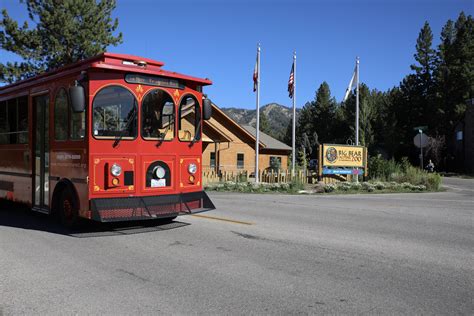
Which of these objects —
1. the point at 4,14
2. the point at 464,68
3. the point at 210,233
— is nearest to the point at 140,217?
the point at 210,233

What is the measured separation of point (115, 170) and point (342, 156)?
19.4 m

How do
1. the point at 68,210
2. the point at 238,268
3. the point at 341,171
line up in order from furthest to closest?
the point at 341,171 < the point at 68,210 < the point at 238,268

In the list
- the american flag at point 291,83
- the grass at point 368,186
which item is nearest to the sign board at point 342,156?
the grass at point 368,186

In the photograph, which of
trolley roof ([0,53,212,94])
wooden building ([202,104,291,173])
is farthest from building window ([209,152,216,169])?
trolley roof ([0,53,212,94])

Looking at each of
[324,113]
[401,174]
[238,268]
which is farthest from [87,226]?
[324,113]

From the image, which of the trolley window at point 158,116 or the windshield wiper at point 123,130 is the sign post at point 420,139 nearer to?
the trolley window at point 158,116

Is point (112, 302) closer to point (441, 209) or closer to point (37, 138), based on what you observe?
point (37, 138)

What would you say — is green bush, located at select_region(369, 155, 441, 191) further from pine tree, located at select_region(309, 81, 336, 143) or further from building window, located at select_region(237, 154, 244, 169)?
pine tree, located at select_region(309, 81, 336, 143)

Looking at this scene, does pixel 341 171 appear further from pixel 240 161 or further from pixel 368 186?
pixel 240 161

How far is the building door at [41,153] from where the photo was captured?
31.9 feet

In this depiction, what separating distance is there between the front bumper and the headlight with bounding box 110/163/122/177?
46cm

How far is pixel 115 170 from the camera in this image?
Result: 839cm

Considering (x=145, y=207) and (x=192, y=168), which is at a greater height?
(x=192, y=168)

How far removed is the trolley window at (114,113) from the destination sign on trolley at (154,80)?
259 millimetres
